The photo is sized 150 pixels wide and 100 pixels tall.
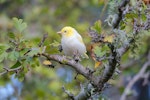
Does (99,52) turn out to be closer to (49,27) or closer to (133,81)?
(133,81)

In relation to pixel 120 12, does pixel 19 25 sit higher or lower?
higher

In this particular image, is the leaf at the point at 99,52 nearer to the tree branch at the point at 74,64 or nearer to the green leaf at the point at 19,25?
the tree branch at the point at 74,64

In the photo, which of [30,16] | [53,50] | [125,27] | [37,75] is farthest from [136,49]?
[30,16]

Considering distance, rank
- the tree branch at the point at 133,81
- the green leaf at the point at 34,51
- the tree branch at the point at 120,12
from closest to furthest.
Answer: the tree branch at the point at 120,12 < the green leaf at the point at 34,51 < the tree branch at the point at 133,81

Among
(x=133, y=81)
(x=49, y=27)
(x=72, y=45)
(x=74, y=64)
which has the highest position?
(x=49, y=27)

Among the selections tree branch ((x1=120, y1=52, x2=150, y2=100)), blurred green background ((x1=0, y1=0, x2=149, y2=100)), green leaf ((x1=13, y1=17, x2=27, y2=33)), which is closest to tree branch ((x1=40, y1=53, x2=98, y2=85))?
green leaf ((x1=13, y1=17, x2=27, y2=33))

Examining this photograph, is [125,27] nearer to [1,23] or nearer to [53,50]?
[53,50]

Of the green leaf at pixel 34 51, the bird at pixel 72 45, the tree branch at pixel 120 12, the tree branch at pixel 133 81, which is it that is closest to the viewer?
the tree branch at pixel 120 12

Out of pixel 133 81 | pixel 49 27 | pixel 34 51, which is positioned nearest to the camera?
pixel 34 51

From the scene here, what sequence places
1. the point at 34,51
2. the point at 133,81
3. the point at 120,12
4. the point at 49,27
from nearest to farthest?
the point at 120,12, the point at 34,51, the point at 133,81, the point at 49,27

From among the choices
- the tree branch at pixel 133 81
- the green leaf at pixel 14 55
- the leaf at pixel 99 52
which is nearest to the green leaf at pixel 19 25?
the green leaf at pixel 14 55

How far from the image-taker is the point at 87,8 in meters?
5.18

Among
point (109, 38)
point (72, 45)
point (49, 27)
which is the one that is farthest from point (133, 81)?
point (109, 38)

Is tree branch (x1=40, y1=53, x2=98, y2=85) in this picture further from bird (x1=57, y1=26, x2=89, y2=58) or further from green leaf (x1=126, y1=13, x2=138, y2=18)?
green leaf (x1=126, y1=13, x2=138, y2=18)
